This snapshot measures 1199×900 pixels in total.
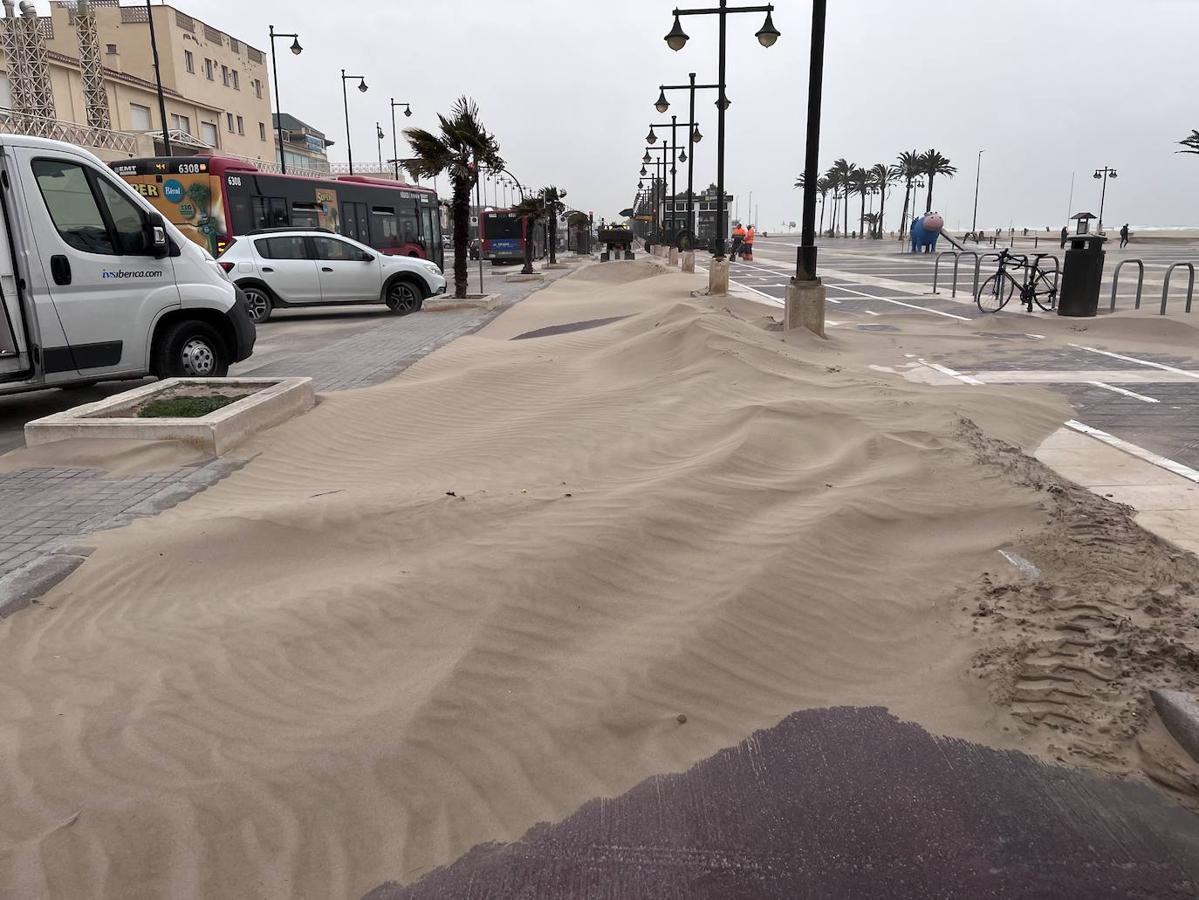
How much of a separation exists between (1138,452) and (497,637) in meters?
5.15

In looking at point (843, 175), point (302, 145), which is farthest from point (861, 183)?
point (302, 145)

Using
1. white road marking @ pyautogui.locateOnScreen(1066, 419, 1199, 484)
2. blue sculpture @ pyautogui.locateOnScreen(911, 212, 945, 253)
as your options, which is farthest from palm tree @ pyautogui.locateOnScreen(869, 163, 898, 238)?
white road marking @ pyautogui.locateOnScreen(1066, 419, 1199, 484)

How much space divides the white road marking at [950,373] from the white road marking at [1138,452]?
6.51 feet

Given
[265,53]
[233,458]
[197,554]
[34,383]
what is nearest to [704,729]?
[197,554]

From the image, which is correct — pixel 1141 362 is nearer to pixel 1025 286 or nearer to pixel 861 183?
pixel 1025 286

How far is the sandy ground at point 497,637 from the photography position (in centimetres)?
281

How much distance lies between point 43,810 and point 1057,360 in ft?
37.2

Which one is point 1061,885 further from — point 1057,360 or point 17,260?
point 1057,360

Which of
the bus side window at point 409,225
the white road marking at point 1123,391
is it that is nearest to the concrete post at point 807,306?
the white road marking at point 1123,391

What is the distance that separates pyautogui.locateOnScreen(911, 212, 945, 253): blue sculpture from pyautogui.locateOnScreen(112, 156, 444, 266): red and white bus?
105 feet

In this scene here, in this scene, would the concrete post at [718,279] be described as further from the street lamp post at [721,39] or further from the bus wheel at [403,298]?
the bus wheel at [403,298]

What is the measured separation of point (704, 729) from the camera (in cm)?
327

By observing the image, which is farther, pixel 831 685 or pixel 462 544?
pixel 462 544

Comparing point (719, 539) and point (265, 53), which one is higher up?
point (265, 53)
